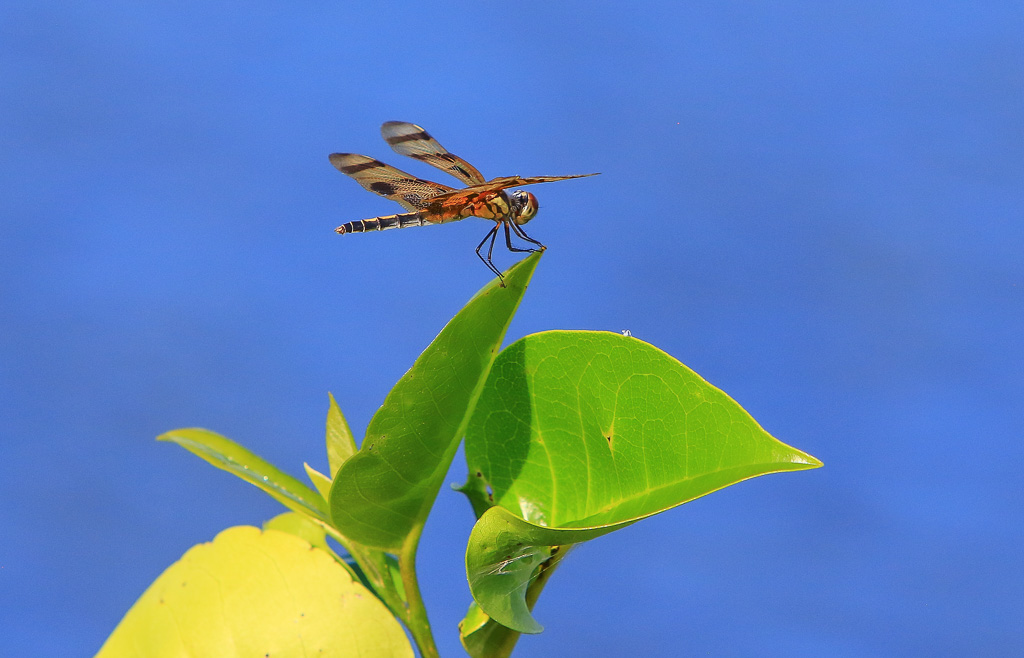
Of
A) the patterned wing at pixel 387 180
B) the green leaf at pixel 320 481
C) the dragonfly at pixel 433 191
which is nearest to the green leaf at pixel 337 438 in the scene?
the green leaf at pixel 320 481

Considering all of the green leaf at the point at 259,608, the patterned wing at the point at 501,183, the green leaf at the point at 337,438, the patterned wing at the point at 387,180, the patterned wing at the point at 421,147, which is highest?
the patterned wing at the point at 421,147

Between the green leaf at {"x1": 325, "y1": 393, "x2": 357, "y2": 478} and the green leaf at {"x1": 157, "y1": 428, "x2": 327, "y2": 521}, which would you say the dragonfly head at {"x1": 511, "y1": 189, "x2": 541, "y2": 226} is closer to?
the green leaf at {"x1": 325, "y1": 393, "x2": 357, "y2": 478}

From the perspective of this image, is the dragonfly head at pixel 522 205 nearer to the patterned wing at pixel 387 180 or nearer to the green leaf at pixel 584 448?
the patterned wing at pixel 387 180

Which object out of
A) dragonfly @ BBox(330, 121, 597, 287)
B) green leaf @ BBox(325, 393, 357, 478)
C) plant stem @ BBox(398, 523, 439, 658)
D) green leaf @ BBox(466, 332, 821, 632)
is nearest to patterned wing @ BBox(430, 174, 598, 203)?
dragonfly @ BBox(330, 121, 597, 287)

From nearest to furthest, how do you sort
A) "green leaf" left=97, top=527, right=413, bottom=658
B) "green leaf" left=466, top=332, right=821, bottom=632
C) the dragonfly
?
"green leaf" left=466, top=332, right=821, bottom=632 < "green leaf" left=97, top=527, right=413, bottom=658 < the dragonfly

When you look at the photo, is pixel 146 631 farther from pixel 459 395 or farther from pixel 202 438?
pixel 459 395

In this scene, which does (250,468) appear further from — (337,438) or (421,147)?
(421,147)
